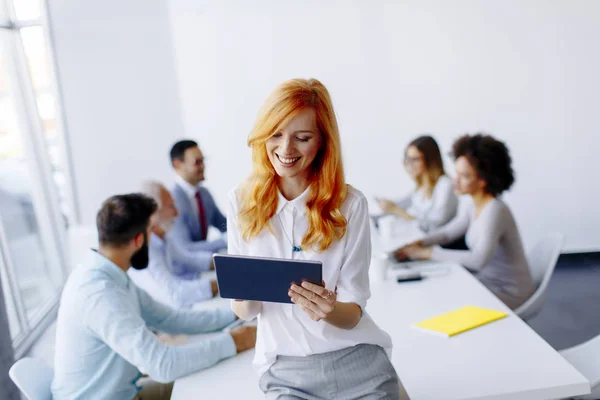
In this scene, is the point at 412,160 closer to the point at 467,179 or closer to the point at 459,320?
the point at 467,179

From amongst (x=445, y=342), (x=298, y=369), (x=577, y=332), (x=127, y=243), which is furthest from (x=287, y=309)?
(x=577, y=332)

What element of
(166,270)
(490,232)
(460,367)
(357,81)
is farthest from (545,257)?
(357,81)

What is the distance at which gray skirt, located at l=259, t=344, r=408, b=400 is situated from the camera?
5.29 ft

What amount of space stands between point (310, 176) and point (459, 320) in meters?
0.90

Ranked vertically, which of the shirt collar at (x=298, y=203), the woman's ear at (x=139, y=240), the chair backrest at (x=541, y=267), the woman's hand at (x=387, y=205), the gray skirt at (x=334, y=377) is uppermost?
the shirt collar at (x=298, y=203)

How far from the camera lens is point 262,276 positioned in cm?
151

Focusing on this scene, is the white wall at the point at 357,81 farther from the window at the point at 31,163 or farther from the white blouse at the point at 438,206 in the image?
the white blouse at the point at 438,206

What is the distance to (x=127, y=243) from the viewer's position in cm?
220

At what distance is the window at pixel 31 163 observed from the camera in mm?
4102

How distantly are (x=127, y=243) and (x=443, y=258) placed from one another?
1.70 m

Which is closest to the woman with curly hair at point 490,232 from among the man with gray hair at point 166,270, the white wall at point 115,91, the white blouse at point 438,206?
the white blouse at point 438,206

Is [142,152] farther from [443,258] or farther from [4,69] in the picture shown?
[443,258]

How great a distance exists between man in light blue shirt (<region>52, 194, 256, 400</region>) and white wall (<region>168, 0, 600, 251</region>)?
3.49 metres

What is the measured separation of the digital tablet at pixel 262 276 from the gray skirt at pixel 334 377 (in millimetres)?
238
